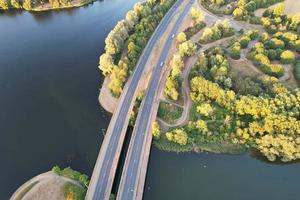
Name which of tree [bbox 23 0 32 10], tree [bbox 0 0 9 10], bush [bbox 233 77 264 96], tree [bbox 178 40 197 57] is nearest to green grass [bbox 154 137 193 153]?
bush [bbox 233 77 264 96]

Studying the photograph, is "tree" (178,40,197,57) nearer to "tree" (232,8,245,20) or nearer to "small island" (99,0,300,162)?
"small island" (99,0,300,162)

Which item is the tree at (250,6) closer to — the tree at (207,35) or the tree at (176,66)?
the tree at (207,35)

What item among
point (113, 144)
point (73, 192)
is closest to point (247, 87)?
point (113, 144)

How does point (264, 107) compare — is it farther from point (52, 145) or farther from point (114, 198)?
point (52, 145)

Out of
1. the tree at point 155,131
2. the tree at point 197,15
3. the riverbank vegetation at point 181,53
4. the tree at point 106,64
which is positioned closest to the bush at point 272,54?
the riverbank vegetation at point 181,53

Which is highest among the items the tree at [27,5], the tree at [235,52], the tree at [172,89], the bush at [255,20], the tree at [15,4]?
the tree at [15,4]
